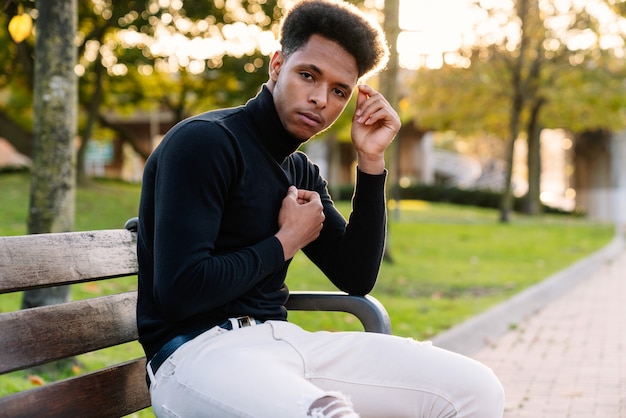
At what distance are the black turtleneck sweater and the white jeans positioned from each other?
124mm

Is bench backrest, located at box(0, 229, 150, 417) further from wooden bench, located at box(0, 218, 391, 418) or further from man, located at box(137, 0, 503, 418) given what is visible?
man, located at box(137, 0, 503, 418)

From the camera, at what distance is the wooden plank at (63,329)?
2.31m

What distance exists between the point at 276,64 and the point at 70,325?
1.03 metres

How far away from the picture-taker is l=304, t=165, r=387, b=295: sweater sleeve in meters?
2.98

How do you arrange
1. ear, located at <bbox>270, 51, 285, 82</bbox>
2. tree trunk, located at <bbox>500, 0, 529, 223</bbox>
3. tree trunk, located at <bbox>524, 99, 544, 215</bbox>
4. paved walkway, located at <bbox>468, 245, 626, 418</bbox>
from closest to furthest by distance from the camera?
ear, located at <bbox>270, 51, 285, 82</bbox>
paved walkway, located at <bbox>468, 245, 626, 418</bbox>
tree trunk, located at <bbox>500, 0, 529, 223</bbox>
tree trunk, located at <bbox>524, 99, 544, 215</bbox>

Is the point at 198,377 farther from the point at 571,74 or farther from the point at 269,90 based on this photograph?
the point at 571,74

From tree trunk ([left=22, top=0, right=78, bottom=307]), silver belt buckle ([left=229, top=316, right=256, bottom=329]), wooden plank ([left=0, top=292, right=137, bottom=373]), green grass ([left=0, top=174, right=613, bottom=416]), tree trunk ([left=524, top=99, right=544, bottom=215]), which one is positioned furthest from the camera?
tree trunk ([left=524, top=99, right=544, bottom=215])

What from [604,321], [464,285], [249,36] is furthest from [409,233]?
[604,321]

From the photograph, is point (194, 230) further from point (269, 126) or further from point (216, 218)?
point (269, 126)

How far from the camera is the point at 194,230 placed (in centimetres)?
227

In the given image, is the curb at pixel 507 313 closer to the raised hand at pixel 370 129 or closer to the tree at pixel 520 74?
the raised hand at pixel 370 129

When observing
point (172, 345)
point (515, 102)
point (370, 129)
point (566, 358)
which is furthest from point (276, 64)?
point (515, 102)

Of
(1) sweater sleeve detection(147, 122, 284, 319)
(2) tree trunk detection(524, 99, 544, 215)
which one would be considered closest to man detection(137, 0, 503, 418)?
(1) sweater sleeve detection(147, 122, 284, 319)

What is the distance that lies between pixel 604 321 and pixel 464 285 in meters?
2.49
